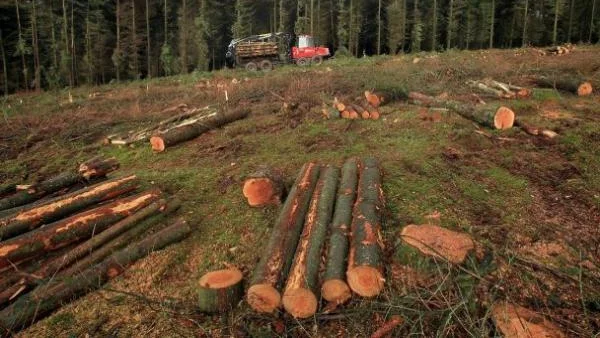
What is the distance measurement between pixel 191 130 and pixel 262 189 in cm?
521

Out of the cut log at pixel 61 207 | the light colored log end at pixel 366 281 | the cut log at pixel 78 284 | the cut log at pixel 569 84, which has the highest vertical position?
the cut log at pixel 569 84

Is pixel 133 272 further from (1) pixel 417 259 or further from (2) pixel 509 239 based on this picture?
(2) pixel 509 239

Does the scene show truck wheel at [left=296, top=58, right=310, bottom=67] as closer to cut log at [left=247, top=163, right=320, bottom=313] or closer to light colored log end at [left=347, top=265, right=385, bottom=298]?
cut log at [left=247, top=163, right=320, bottom=313]

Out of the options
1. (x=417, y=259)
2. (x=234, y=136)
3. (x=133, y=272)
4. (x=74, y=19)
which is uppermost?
(x=74, y=19)

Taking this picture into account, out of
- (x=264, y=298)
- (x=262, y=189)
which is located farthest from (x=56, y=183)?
(x=264, y=298)

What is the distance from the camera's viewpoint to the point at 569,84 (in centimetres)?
1241

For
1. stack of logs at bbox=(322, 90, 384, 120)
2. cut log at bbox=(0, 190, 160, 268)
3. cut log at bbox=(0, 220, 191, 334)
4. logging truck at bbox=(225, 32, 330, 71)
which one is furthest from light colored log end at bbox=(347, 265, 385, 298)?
logging truck at bbox=(225, 32, 330, 71)

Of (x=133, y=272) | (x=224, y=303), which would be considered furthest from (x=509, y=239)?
(x=133, y=272)

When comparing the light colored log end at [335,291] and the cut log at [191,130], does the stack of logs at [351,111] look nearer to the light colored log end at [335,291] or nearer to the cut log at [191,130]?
the cut log at [191,130]

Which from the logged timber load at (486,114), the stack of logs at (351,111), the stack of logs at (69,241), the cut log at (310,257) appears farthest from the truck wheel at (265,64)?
the cut log at (310,257)

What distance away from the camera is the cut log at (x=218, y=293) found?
409 cm

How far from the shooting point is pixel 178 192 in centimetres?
715

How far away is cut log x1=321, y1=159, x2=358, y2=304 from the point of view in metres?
3.98

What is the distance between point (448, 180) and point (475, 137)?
2.45 m
